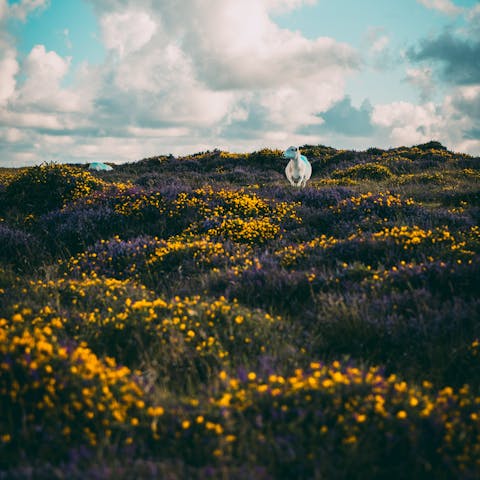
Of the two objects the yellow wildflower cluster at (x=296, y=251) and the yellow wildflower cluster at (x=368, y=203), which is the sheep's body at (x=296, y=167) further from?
the yellow wildflower cluster at (x=296, y=251)

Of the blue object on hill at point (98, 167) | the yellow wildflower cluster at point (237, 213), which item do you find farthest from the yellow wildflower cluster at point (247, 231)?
the blue object on hill at point (98, 167)

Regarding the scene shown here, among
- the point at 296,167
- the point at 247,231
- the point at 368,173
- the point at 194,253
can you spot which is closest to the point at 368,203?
the point at 247,231

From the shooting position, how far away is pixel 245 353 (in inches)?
149

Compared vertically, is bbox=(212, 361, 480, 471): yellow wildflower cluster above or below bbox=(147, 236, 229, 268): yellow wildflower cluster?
below

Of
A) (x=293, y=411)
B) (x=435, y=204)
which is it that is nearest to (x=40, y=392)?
(x=293, y=411)

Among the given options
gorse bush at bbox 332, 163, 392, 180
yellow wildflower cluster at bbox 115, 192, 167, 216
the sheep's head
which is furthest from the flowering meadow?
gorse bush at bbox 332, 163, 392, 180

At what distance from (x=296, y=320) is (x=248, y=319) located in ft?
2.05

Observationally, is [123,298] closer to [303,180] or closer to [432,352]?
[432,352]

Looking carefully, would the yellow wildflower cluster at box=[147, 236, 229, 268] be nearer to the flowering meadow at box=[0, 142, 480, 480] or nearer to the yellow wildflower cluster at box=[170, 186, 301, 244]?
the flowering meadow at box=[0, 142, 480, 480]

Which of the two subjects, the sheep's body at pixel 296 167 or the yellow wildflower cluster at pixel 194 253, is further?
the sheep's body at pixel 296 167

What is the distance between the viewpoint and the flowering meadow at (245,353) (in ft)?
8.40

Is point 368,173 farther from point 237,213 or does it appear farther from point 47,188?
point 47,188

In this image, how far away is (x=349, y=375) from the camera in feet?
10.2

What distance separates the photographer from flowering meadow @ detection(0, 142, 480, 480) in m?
2.56
